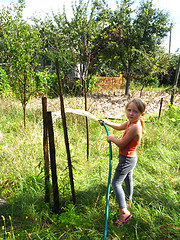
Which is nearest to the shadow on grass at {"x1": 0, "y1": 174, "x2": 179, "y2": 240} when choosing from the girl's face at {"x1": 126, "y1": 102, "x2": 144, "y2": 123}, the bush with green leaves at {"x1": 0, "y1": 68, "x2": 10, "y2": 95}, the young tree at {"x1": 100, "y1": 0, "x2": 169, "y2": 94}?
the girl's face at {"x1": 126, "y1": 102, "x2": 144, "y2": 123}

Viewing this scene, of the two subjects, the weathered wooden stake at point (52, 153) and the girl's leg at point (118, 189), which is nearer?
the weathered wooden stake at point (52, 153)

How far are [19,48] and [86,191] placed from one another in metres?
3.17

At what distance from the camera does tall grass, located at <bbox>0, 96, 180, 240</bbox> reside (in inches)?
69.3

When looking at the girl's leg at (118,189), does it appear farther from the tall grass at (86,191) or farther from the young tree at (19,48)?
the young tree at (19,48)

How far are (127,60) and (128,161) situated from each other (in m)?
10.9

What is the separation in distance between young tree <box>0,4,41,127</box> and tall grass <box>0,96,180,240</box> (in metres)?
1.02

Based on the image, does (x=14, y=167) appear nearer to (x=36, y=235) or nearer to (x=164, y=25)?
(x=36, y=235)

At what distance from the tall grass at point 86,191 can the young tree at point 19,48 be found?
3.35ft

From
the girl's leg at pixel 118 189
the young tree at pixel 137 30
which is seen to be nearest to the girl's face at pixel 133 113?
the girl's leg at pixel 118 189

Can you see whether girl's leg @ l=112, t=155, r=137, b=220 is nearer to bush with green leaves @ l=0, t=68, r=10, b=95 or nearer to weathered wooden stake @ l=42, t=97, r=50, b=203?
weathered wooden stake @ l=42, t=97, r=50, b=203

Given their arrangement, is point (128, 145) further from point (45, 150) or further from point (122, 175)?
point (45, 150)

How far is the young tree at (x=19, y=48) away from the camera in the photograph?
4.11 meters

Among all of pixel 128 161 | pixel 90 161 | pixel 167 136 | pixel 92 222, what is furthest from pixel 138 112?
pixel 167 136

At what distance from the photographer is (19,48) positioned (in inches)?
161
